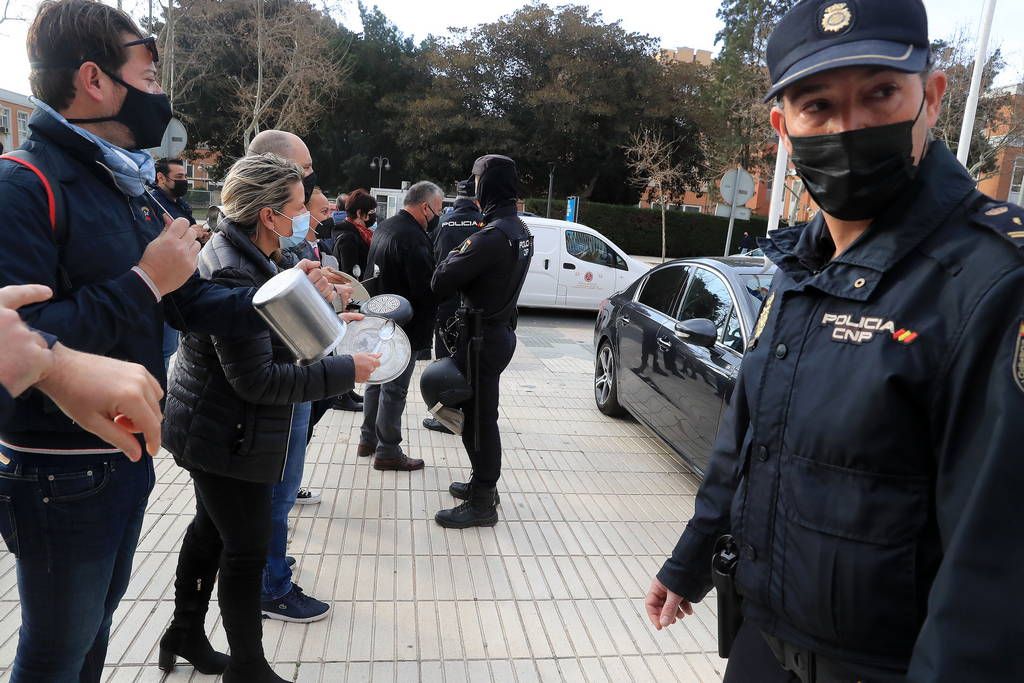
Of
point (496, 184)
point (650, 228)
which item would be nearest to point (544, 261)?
point (496, 184)

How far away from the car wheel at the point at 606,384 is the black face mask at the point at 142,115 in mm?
5129

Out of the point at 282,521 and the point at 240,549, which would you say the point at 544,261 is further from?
the point at 240,549

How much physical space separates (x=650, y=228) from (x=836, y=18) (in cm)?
3343

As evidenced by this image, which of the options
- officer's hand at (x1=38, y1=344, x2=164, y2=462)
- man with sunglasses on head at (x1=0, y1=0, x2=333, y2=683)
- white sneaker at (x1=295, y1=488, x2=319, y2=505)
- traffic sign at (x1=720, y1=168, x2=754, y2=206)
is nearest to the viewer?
officer's hand at (x1=38, y1=344, x2=164, y2=462)

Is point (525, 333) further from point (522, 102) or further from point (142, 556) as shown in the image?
point (522, 102)

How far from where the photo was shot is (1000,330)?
109 centimetres

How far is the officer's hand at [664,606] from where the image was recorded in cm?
183

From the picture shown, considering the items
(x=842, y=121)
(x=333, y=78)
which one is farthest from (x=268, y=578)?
(x=333, y=78)

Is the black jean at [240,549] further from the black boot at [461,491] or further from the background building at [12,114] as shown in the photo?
the background building at [12,114]

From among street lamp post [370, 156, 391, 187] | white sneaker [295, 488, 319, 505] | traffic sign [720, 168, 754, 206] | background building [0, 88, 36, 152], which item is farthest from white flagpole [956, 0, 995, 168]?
background building [0, 88, 36, 152]

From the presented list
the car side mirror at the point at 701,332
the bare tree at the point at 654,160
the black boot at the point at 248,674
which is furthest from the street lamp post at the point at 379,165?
the black boot at the point at 248,674

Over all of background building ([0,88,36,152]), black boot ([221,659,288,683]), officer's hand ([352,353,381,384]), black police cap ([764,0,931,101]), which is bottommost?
black boot ([221,659,288,683])

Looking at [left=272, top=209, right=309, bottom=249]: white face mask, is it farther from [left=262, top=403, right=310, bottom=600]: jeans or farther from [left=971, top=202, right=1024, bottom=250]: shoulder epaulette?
[left=971, top=202, right=1024, bottom=250]: shoulder epaulette

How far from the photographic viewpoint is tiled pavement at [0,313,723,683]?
2908mm
